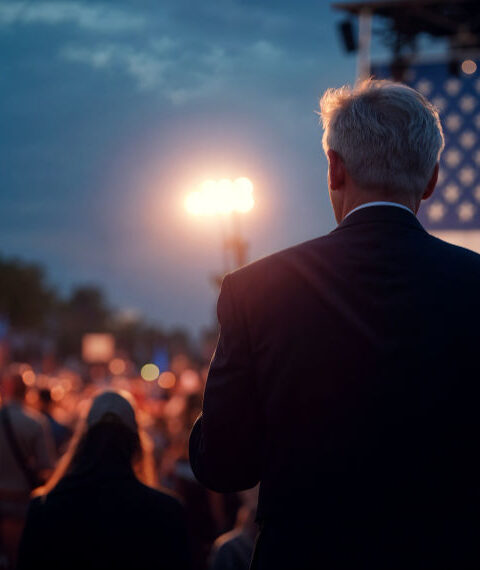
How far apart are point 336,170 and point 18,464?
535 centimetres

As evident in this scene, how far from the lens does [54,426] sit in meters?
9.20

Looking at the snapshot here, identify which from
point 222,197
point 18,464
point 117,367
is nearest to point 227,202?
point 222,197

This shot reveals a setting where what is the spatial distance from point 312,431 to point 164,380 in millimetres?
39587

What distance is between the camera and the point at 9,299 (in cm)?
8369

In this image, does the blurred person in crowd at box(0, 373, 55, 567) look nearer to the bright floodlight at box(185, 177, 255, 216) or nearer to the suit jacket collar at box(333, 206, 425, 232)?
the suit jacket collar at box(333, 206, 425, 232)

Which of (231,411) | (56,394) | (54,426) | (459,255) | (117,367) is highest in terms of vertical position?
(459,255)

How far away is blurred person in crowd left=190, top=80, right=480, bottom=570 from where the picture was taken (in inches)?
69.0

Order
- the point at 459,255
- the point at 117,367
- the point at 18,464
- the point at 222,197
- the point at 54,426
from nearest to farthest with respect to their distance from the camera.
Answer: the point at 459,255, the point at 18,464, the point at 54,426, the point at 222,197, the point at 117,367

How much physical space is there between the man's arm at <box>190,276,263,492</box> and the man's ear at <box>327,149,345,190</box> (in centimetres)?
38

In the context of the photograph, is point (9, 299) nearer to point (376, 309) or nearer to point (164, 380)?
point (164, 380)

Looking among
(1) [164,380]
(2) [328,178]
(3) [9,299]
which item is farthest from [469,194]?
(3) [9,299]

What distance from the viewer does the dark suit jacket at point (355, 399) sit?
175 cm

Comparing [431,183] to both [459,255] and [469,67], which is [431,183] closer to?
[459,255]

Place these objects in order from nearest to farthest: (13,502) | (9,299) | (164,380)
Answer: (13,502) < (164,380) < (9,299)
